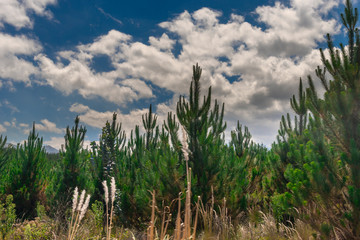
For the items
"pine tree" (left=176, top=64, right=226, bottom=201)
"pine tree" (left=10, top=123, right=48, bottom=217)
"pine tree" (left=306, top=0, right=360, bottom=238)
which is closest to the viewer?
"pine tree" (left=306, top=0, right=360, bottom=238)

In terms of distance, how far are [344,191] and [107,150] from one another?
19.3 feet

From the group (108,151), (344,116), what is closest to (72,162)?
(108,151)

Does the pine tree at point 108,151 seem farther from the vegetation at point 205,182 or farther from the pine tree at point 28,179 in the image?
the pine tree at point 28,179

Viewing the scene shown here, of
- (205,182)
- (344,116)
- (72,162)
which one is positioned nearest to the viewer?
(344,116)

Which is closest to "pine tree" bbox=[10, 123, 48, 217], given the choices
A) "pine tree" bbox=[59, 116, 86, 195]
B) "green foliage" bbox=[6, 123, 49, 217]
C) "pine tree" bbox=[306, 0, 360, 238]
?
"green foliage" bbox=[6, 123, 49, 217]

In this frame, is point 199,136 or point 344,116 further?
point 199,136

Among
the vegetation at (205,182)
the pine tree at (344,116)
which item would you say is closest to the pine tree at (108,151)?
the vegetation at (205,182)

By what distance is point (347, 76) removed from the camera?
13.6 feet

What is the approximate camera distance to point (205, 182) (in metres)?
5.96

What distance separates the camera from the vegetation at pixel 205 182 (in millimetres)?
3990

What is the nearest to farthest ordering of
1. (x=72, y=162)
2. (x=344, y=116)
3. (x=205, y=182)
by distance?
(x=344, y=116), (x=205, y=182), (x=72, y=162)

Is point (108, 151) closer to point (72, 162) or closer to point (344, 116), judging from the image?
point (72, 162)

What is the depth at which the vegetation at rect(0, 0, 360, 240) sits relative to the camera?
3.99 meters

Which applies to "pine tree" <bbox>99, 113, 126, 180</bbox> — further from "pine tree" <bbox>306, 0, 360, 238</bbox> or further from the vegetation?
"pine tree" <bbox>306, 0, 360, 238</bbox>
